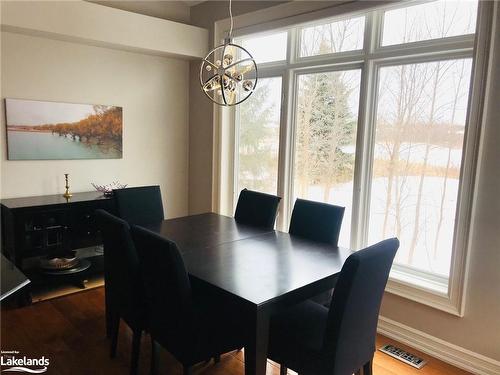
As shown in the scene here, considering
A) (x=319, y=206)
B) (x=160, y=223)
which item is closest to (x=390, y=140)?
(x=319, y=206)

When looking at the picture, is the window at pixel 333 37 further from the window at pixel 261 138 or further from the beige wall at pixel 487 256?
the beige wall at pixel 487 256

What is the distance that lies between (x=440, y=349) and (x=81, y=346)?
2603 millimetres

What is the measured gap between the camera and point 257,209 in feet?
10.9

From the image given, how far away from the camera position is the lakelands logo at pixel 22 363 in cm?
246

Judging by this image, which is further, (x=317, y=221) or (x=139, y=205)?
(x=139, y=205)

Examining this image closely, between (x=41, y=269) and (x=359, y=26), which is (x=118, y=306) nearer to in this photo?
(x=41, y=269)

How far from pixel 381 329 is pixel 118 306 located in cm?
206

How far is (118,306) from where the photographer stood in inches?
98.2

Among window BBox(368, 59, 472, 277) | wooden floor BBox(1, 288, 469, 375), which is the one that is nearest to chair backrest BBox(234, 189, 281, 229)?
window BBox(368, 59, 472, 277)

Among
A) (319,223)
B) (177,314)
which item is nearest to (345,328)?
(177,314)

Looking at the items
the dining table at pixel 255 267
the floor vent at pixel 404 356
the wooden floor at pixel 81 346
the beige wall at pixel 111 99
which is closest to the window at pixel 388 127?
the floor vent at pixel 404 356

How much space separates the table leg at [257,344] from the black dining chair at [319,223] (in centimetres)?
88

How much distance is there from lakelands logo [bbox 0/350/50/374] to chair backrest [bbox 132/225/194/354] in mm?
957

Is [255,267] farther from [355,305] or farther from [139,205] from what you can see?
[139,205]
